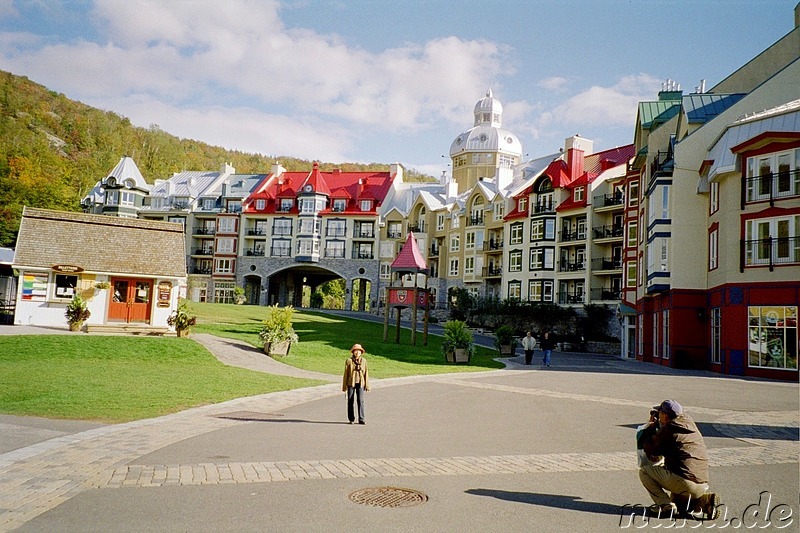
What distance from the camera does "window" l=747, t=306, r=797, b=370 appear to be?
27812 mm

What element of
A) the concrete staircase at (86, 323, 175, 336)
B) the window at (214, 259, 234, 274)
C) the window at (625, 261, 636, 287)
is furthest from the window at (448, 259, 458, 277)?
the concrete staircase at (86, 323, 175, 336)

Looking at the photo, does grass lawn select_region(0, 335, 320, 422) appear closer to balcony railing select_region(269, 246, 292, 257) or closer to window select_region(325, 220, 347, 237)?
balcony railing select_region(269, 246, 292, 257)

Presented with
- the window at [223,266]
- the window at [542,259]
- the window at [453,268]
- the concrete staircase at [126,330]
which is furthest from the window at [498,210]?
the concrete staircase at [126,330]

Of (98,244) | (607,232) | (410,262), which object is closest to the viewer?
(98,244)

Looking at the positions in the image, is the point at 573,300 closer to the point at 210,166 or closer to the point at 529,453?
the point at 529,453

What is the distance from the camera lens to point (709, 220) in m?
34.4

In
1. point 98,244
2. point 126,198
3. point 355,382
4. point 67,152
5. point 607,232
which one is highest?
point 67,152

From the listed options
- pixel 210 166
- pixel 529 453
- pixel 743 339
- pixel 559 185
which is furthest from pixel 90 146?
pixel 529 453

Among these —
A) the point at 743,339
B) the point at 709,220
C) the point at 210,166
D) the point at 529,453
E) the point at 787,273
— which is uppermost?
the point at 210,166

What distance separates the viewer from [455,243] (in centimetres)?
7494

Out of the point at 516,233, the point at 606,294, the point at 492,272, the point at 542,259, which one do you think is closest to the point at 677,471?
the point at 606,294

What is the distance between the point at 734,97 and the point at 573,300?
25.6 metres

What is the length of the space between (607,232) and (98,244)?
1563 inches

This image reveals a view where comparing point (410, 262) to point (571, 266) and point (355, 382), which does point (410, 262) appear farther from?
point (571, 266)
